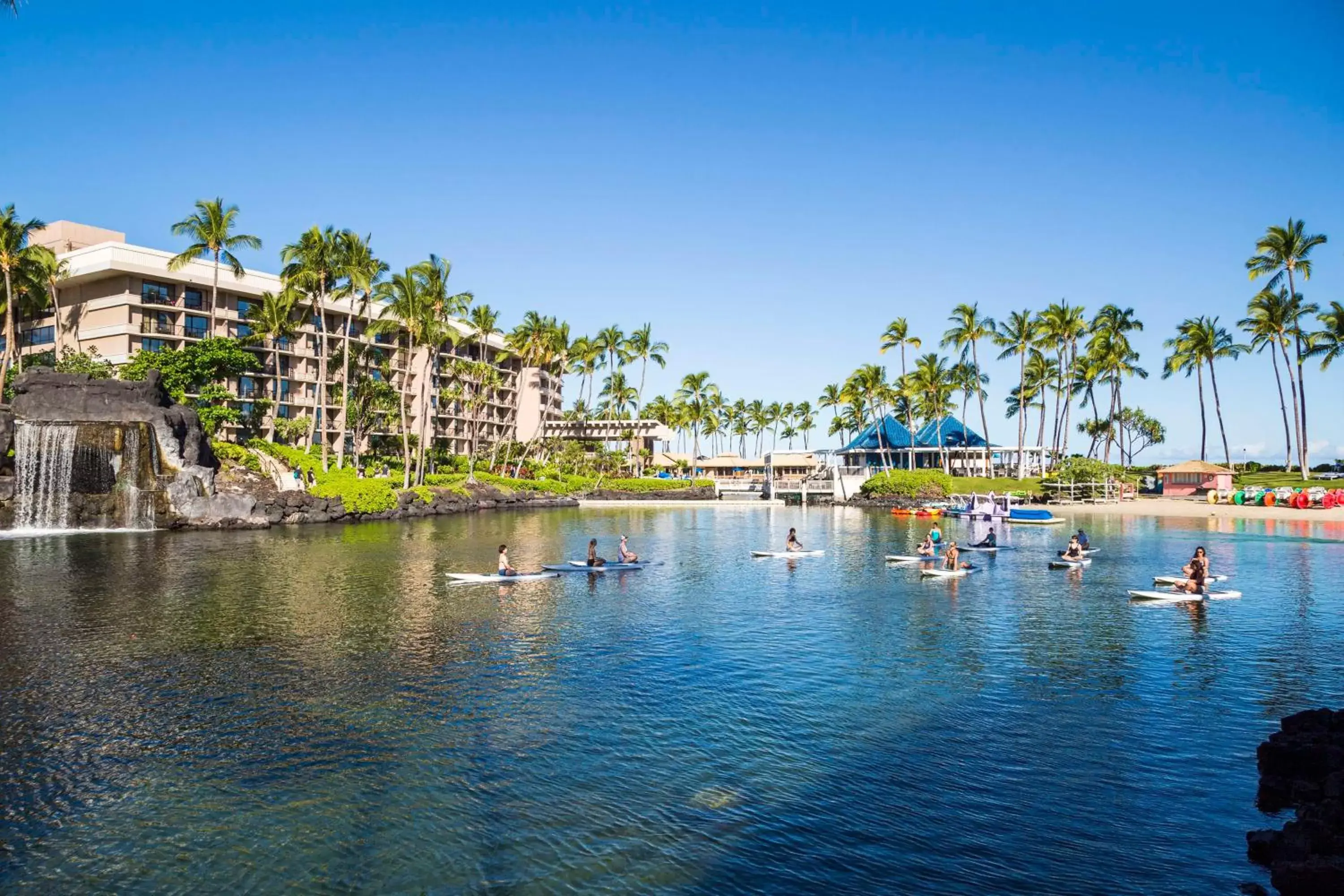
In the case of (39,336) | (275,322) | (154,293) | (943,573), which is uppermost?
(154,293)

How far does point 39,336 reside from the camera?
272 ft

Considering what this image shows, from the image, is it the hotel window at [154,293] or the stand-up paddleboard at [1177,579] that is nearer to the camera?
the stand-up paddleboard at [1177,579]

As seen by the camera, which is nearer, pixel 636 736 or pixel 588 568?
pixel 636 736

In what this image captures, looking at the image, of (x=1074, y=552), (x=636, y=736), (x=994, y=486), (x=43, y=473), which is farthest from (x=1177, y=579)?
(x=43, y=473)

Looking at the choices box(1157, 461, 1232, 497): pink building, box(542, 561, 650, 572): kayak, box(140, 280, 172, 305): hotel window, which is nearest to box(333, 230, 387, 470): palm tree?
box(140, 280, 172, 305): hotel window

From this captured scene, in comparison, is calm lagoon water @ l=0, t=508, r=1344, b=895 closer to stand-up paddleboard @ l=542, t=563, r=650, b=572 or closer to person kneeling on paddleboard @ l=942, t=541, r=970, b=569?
stand-up paddleboard @ l=542, t=563, r=650, b=572

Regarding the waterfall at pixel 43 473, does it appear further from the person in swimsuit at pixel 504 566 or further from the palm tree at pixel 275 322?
the person in swimsuit at pixel 504 566

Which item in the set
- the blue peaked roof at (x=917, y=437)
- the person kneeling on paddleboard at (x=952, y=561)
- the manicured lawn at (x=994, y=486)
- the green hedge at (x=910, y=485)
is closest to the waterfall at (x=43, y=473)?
the person kneeling on paddleboard at (x=952, y=561)

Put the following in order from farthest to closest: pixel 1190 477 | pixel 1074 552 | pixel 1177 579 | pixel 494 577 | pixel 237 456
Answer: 1. pixel 1190 477
2. pixel 237 456
3. pixel 1074 552
4. pixel 494 577
5. pixel 1177 579

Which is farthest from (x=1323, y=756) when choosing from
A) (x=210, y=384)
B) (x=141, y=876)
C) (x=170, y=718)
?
(x=210, y=384)

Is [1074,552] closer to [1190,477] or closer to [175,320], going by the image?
[1190,477]

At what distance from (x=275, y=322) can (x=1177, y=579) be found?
235 feet

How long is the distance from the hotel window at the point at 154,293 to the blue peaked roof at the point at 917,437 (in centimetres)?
7915

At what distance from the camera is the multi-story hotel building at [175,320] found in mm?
75562
